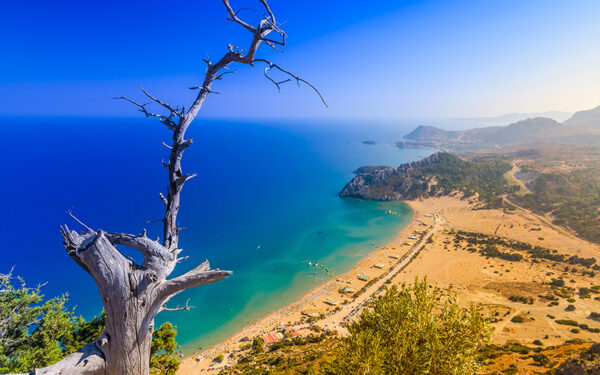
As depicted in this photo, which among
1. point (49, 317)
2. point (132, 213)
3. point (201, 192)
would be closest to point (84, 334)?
point (49, 317)

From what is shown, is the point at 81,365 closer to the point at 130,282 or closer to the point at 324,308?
the point at 130,282

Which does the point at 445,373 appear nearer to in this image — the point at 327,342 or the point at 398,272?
the point at 327,342

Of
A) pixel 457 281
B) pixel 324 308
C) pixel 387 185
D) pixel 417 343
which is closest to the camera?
pixel 417 343

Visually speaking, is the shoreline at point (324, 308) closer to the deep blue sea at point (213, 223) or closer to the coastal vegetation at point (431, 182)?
the deep blue sea at point (213, 223)

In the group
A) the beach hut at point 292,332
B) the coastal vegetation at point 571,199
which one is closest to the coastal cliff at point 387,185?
the coastal vegetation at point 571,199

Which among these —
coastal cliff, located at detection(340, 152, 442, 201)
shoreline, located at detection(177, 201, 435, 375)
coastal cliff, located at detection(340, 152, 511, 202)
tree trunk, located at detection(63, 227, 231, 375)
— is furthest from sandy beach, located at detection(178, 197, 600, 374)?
tree trunk, located at detection(63, 227, 231, 375)

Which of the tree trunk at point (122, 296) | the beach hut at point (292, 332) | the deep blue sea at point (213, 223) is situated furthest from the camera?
the deep blue sea at point (213, 223)

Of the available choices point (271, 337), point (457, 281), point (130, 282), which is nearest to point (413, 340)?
point (130, 282)

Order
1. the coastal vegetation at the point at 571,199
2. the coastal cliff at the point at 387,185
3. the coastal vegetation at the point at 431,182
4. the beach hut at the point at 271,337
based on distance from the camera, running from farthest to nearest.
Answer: the coastal cliff at the point at 387,185
the coastal vegetation at the point at 431,182
the coastal vegetation at the point at 571,199
the beach hut at the point at 271,337

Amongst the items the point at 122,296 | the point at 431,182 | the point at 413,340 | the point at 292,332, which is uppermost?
the point at 122,296
